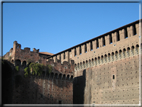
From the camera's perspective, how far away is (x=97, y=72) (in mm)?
30359

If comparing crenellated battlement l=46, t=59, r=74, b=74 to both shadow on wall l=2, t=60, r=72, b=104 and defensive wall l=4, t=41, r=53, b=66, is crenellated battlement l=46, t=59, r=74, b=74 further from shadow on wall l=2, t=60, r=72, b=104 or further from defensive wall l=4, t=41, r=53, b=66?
shadow on wall l=2, t=60, r=72, b=104

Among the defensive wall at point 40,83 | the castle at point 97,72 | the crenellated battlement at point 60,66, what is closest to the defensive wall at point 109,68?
the castle at point 97,72

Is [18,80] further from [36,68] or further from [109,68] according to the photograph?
[109,68]

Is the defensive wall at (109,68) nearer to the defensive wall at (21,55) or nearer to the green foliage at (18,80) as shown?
the defensive wall at (21,55)

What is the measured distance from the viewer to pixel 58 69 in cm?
2686

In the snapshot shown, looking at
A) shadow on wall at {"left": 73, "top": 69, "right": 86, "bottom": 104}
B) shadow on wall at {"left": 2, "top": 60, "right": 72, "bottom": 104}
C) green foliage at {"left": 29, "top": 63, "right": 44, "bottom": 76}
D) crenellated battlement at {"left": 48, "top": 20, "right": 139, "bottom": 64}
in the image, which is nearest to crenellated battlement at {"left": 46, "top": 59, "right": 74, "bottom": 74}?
crenellated battlement at {"left": 48, "top": 20, "right": 139, "bottom": 64}

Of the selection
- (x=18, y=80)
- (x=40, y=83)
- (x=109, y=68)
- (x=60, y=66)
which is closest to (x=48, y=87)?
(x=40, y=83)

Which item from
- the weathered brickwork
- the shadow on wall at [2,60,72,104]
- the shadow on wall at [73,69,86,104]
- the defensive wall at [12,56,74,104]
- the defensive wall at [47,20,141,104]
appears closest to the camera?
the shadow on wall at [2,60,72,104]

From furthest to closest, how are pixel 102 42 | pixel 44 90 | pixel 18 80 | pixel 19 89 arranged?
pixel 102 42 < pixel 44 90 < pixel 18 80 < pixel 19 89

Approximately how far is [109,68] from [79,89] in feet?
18.1

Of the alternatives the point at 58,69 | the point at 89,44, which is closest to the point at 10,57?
the point at 58,69

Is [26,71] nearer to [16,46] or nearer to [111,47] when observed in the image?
[16,46]

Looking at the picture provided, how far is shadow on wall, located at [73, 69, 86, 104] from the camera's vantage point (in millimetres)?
31469

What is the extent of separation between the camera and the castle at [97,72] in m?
24.9
